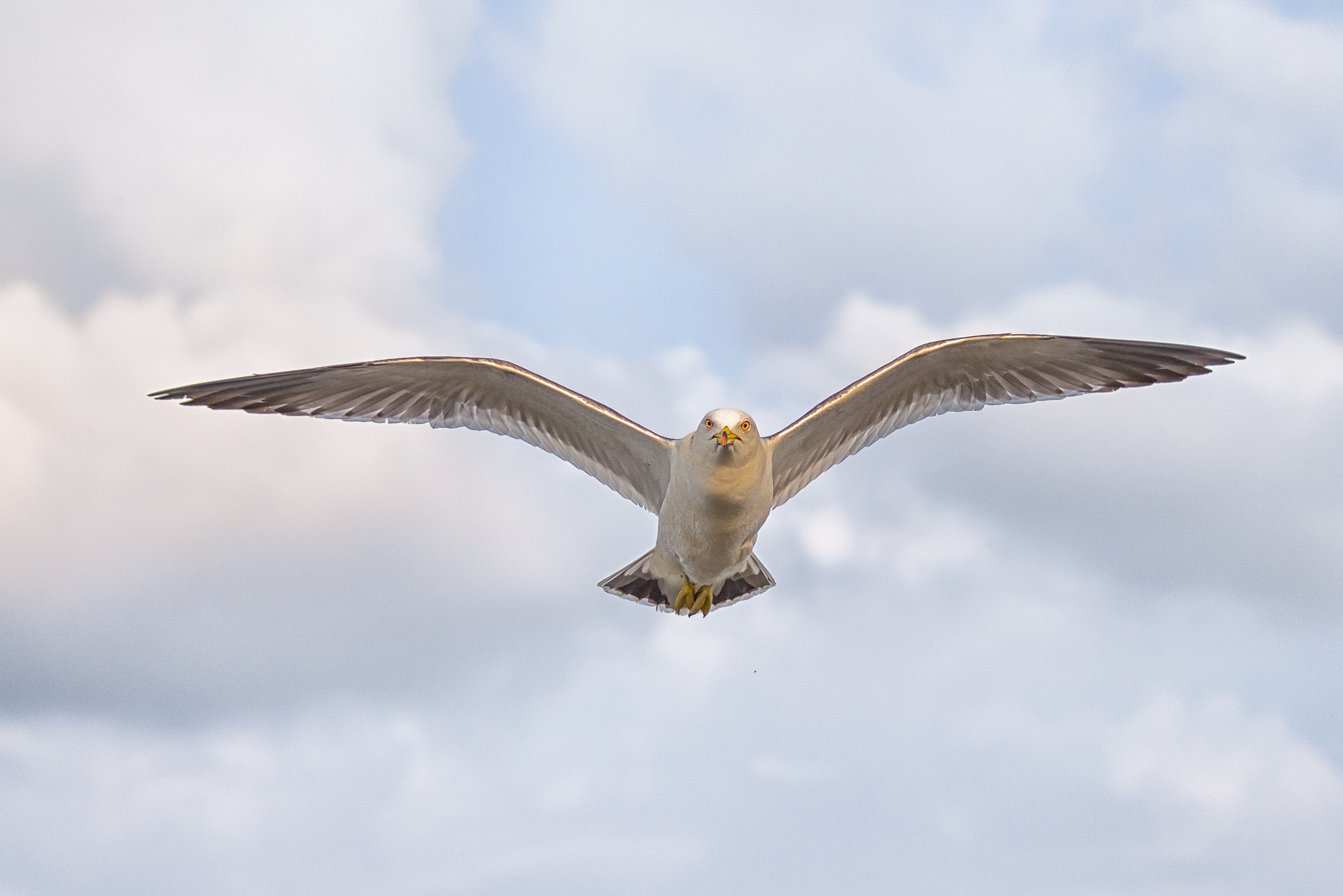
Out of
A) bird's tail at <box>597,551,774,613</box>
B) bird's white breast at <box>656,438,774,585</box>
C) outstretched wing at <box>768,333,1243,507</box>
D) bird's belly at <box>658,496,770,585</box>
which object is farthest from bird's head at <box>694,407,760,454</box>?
bird's tail at <box>597,551,774,613</box>

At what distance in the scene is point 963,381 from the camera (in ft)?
48.6

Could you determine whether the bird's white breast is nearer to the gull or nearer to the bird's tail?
the gull

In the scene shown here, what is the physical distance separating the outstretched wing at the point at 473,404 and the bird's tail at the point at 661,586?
0.86 metres

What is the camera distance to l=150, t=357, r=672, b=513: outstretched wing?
13.9m

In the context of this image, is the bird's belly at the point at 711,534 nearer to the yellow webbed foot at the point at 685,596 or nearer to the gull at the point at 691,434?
the gull at the point at 691,434

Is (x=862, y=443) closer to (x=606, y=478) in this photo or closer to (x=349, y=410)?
(x=606, y=478)

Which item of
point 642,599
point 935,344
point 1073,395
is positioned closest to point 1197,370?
point 1073,395

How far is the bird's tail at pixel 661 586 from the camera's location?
14.8 m

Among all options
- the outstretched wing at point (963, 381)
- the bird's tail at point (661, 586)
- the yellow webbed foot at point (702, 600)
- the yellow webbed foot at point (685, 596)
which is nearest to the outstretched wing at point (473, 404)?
the bird's tail at point (661, 586)

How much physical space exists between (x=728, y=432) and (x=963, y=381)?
460cm

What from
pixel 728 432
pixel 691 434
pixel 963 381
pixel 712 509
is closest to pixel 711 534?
pixel 712 509

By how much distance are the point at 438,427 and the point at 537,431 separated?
133 cm

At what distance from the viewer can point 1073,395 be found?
48.2 feet

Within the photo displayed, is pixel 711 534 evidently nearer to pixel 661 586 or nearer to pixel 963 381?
pixel 661 586
